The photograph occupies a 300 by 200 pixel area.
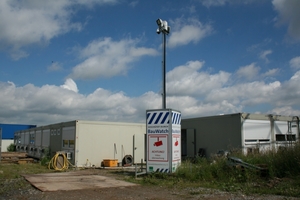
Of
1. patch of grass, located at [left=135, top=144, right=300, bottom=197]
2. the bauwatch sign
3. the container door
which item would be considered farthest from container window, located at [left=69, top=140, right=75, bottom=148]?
patch of grass, located at [left=135, top=144, right=300, bottom=197]

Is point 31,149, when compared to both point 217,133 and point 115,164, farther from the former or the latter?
point 217,133

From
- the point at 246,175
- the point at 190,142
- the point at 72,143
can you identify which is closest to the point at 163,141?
the point at 246,175

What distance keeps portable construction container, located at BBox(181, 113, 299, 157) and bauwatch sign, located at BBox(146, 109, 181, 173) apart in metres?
5.95

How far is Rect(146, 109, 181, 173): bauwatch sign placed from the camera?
1502 centimetres

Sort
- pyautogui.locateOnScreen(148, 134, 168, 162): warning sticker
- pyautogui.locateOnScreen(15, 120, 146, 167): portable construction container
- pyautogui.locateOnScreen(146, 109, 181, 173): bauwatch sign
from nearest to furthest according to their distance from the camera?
1. pyautogui.locateOnScreen(146, 109, 181, 173): bauwatch sign
2. pyautogui.locateOnScreen(148, 134, 168, 162): warning sticker
3. pyautogui.locateOnScreen(15, 120, 146, 167): portable construction container

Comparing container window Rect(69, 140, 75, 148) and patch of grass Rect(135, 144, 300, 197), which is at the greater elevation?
container window Rect(69, 140, 75, 148)

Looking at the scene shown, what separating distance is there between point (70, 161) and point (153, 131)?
8.41 meters

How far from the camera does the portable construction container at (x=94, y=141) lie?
845 inches

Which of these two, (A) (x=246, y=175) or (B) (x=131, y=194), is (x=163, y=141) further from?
(B) (x=131, y=194)

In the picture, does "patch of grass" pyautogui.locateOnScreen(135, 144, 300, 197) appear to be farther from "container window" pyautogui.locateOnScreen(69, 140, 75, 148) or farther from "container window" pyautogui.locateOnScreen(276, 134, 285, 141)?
"container window" pyautogui.locateOnScreen(276, 134, 285, 141)

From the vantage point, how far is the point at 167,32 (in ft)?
59.0

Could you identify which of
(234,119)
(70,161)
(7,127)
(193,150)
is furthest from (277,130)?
(7,127)

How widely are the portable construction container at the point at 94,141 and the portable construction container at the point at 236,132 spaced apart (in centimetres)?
383

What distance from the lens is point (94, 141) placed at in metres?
22.1
